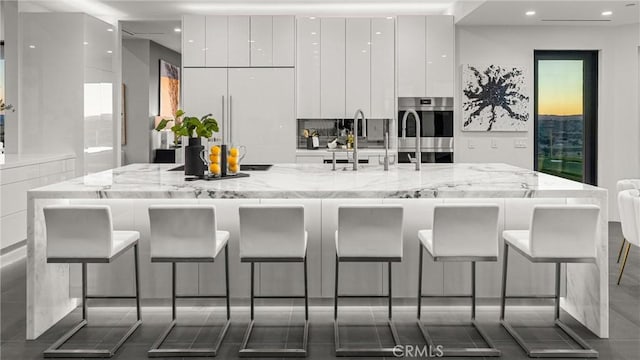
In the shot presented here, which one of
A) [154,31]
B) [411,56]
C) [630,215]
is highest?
[154,31]

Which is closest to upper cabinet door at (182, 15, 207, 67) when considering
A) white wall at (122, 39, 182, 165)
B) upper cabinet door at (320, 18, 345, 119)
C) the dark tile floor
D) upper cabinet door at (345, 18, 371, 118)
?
upper cabinet door at (320, 18, 345, 119)

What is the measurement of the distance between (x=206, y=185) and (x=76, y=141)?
360cm

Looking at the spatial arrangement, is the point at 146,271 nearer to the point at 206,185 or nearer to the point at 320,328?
the point at 206,185

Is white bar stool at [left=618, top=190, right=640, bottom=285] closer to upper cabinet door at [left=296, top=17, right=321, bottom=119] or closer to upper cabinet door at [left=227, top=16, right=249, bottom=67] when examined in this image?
upper cabinet door at [left=296, top=17, right=321, bottom=119]

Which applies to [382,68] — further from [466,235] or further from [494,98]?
[466,235]

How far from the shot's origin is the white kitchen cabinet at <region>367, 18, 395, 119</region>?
21.7 ft

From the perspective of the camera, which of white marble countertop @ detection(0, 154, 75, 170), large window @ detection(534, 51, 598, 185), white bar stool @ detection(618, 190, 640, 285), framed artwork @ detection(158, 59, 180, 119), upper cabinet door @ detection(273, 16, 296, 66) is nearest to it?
white bar stool @ detection(618, 190, 640, 285)

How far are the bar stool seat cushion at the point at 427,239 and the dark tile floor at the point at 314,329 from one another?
1.83 feet

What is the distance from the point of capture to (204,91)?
262 inches

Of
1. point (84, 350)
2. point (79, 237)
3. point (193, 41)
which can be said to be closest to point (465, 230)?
point (79, 237)

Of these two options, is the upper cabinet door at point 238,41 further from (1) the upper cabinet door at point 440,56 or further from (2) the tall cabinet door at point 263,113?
(1) the upper cabinet door at point 440,56

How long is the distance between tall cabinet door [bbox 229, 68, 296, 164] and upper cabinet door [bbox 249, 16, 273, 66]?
106 millimetres

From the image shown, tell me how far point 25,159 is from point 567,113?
635 centimetres

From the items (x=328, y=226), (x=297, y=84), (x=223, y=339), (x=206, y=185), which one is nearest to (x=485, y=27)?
(x=297, y=84)
